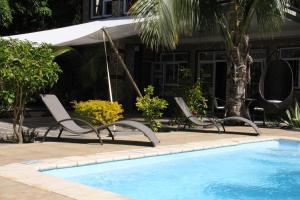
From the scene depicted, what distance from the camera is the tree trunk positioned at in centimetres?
1458

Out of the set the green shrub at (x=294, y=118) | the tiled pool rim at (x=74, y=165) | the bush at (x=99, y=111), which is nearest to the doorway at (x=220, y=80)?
the green shrub at (x=294, y=118)

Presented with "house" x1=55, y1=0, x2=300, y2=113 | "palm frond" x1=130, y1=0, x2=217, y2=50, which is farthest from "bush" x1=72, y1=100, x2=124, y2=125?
"house" x1=55, y1=0, x2=300, y2=113

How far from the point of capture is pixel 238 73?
1472cm

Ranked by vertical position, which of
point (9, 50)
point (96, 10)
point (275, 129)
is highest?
point (96, 10)

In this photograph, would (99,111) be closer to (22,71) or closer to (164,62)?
(22,71)

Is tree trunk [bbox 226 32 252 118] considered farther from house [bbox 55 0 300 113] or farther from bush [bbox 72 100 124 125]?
bush [bbox 72 100 124 125]

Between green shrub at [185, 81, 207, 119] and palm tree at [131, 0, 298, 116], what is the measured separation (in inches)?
55.0

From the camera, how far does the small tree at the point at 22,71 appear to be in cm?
884

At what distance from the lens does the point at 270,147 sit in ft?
36.4

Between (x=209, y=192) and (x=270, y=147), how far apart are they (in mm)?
4755

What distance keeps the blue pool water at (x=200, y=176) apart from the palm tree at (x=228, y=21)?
437 cm

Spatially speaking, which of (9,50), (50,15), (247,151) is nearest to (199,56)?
(50,15)

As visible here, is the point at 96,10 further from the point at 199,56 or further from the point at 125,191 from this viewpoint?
the point at 125,191

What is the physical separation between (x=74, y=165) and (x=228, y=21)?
9.01 m
